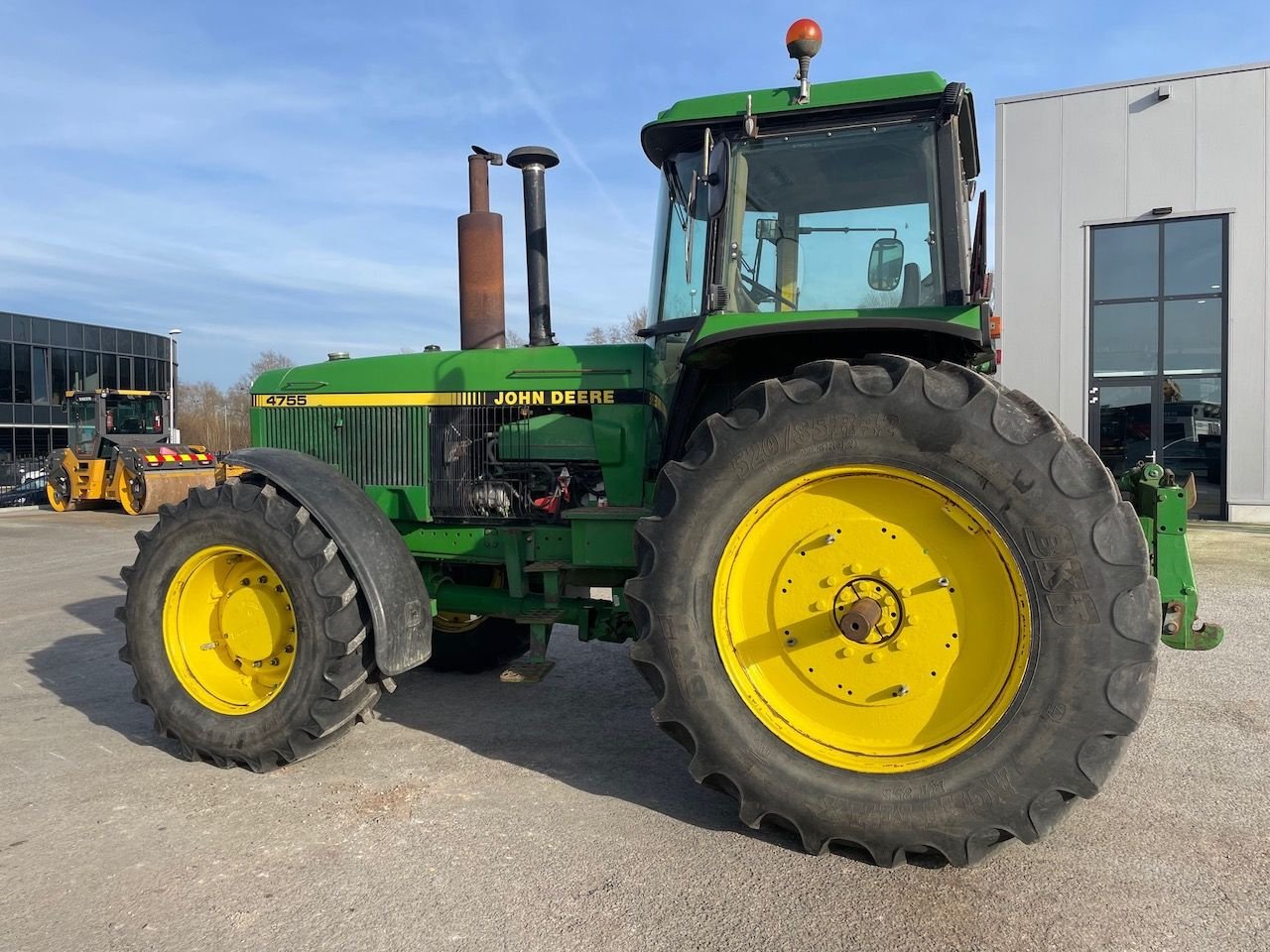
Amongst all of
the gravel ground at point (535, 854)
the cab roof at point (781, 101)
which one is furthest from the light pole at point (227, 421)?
the cab roof at point (781, 101)

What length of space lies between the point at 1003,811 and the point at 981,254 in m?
2.05

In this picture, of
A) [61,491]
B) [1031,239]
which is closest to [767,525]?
[1031,239]

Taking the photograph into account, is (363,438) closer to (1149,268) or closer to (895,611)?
(895,611)

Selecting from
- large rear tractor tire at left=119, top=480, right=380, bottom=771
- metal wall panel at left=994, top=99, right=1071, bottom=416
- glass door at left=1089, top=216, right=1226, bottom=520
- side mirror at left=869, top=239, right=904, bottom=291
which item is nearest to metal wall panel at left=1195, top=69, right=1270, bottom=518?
glass door at left=1089, top=216, right=1226, bottom=520

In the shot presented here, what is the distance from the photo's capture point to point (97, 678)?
16.4ft

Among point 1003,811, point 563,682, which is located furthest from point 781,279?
point 563,682

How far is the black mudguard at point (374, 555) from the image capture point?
3391 mm

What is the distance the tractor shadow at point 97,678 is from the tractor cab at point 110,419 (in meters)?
13.0

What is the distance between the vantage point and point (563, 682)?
190 inches

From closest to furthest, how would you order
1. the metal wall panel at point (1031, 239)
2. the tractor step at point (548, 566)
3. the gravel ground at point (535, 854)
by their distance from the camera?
the gravel ground at point (535, 854) < the tractor step at point (548, 566) < the metal wall panel at point (1031, 239)

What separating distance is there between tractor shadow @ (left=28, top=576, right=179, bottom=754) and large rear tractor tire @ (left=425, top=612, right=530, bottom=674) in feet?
4.75

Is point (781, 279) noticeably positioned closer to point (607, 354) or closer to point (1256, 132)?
point (607, 354)

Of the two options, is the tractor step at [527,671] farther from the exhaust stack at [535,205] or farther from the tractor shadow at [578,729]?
the exhaust stack at [535,205]

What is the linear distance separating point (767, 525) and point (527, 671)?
129 centimetres
